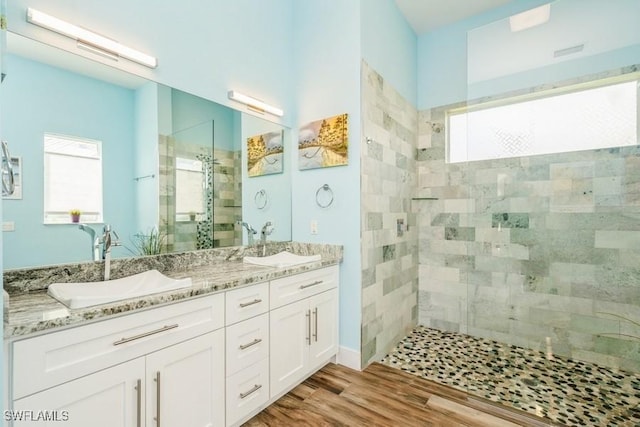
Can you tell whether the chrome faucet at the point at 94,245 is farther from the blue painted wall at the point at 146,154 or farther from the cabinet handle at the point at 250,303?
the cabinet handle at the point at 250,303

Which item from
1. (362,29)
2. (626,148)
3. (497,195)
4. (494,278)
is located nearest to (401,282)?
(494,278)

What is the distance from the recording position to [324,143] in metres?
2.45

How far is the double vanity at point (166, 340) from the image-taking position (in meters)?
0.97

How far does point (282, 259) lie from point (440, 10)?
2.92 m

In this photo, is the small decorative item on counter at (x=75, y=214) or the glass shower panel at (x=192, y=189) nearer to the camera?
the small decorative item on counter at (x=75, y=214)

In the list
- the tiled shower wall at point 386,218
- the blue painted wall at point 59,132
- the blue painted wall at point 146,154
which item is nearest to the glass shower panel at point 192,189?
the blue painted wall at point 146,154

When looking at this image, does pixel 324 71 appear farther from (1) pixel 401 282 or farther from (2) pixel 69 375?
(2) pixel 69 375

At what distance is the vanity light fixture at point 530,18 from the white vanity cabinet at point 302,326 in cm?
276

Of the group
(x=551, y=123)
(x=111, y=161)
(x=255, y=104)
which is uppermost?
(x=255, y=104)

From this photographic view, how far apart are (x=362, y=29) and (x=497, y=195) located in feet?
6.32

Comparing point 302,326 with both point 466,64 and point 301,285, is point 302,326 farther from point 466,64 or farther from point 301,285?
point 466,64

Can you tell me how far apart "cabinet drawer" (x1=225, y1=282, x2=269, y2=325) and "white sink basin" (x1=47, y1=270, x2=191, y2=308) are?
0.87 ft

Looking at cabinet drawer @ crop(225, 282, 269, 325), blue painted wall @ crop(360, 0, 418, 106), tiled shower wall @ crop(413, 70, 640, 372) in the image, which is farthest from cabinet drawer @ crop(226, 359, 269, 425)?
blue painted wall @ crop(360, 0, 418, 106)

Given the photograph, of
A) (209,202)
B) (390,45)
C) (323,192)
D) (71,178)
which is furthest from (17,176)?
(390,45)
